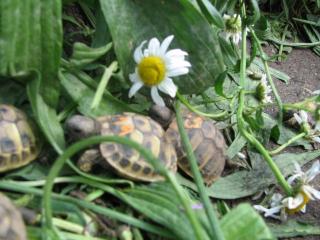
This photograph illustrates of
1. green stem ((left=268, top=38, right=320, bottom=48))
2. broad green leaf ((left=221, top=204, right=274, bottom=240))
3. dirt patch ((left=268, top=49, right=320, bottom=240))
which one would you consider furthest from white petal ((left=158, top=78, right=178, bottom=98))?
green stem ((left=268, top=38, right=320, bottom=48))

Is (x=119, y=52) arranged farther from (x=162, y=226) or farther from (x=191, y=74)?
(x=162, y=226)

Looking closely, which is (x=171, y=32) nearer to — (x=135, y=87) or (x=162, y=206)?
(x=135, y=87)

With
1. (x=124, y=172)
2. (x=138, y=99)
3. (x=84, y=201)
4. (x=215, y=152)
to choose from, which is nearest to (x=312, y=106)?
(x=215, y=152)

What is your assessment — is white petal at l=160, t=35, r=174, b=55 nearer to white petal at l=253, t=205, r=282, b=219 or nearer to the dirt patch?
white petal at l=253, t=205, r=282, b=219

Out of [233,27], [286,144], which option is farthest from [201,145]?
[233,27]

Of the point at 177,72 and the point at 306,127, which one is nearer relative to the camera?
the point at 177,72

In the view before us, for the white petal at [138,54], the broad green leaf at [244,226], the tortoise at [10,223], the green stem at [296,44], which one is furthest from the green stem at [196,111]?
the green stem at [296,44]
